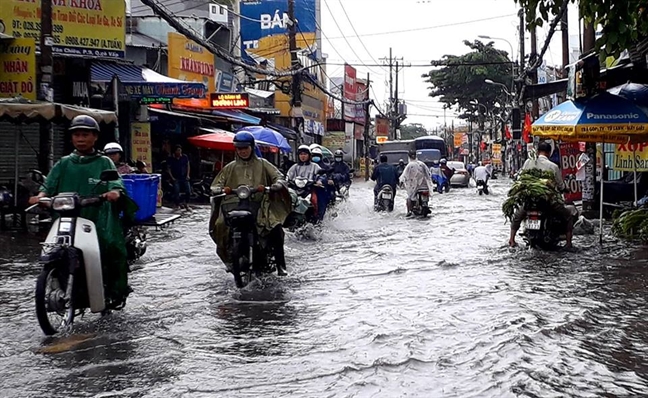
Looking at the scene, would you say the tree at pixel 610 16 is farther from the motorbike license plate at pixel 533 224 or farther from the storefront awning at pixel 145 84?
the storefront awning at pixel 145 84

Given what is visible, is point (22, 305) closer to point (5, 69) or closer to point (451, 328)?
point (451, 328)

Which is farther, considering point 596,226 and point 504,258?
point 596,226

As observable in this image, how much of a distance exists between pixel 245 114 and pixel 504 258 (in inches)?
882

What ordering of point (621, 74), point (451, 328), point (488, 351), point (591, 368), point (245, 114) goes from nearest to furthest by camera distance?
point (591, 368), point (488, 351), point (451, 328), point (621, 74), point (245, 114)

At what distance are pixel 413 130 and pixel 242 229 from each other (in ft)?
392

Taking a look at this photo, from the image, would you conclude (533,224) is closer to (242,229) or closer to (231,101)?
(242,229)

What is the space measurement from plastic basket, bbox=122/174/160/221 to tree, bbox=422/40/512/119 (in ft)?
139

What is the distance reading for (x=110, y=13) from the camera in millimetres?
17156

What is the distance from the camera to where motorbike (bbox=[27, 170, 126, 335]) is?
19.8 feet

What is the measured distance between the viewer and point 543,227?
37.1ft

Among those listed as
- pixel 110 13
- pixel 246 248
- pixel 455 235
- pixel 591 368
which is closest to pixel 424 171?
pixel 455 235

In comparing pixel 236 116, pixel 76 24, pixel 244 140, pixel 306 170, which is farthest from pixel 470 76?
pixel 244 140

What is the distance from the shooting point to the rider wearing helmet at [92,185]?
6.48 meters

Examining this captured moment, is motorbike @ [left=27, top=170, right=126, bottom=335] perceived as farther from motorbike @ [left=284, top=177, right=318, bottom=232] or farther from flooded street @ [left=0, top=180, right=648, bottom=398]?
motorbike @ [left=284, top=177, right=318, bottom=232]
